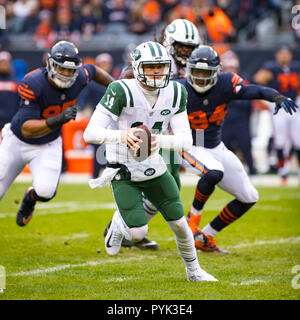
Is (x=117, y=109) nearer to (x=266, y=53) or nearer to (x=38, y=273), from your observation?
(x=38, y=273)

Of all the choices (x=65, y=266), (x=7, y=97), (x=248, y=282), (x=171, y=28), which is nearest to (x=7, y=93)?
(x=7, y=97)

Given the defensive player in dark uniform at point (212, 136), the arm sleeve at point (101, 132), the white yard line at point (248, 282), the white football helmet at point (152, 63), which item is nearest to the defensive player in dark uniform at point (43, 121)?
the defensive player in dark uniform at point (212, 136)

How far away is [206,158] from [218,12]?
7360mm

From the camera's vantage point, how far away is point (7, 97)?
9219mm

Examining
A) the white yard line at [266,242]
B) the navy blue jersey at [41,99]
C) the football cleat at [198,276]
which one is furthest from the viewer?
the white yard line at [266,242]

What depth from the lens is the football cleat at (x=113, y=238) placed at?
14.5 ft

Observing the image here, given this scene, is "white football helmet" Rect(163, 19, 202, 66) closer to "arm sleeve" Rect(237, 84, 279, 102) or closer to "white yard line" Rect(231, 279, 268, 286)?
"arm sleeve" Rect(237, 84, 279, 102)

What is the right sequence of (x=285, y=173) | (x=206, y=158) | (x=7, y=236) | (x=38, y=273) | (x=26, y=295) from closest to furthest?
(x=26, y=295) → (x=38, y=273) → (x=206, y=158) → (x=7, y=236) → (x=285, y=173)

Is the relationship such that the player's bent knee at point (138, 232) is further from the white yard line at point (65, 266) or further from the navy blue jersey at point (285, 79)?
the navy blue jersey at point (285, 79)

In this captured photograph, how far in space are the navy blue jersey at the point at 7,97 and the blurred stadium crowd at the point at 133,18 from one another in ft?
12.3

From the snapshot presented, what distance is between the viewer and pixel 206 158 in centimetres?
498

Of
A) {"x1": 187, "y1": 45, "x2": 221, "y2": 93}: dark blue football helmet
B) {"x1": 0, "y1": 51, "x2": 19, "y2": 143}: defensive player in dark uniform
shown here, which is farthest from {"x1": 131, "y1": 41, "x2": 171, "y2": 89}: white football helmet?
{"x1": 0, "y1": 51, "x2": 19, "y2": 143}: defensive player in dark uniform

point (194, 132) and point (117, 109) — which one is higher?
point (117, 109)

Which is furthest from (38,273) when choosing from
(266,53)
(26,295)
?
(266,53)
